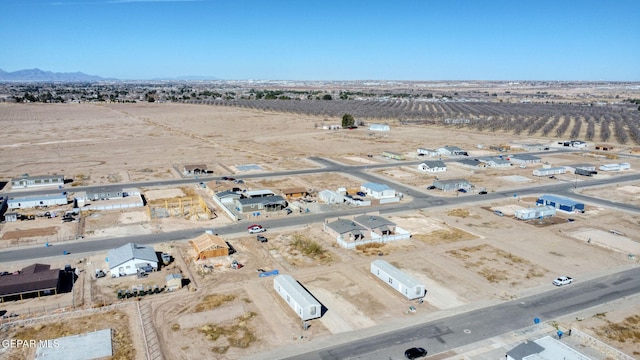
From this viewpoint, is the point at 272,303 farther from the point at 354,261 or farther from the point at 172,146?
the point at 172,146

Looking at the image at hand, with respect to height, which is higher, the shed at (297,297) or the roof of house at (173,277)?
the shed at (297,297)

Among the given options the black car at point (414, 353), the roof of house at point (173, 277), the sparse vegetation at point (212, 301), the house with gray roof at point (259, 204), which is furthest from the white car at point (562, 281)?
the house with gray roof at point (259, 204)

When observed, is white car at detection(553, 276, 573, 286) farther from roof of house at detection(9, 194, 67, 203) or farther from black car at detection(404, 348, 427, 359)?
roof of house at detection(9, 194, 67, 203)

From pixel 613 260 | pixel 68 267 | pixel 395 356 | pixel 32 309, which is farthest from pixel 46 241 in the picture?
pixel 613 260

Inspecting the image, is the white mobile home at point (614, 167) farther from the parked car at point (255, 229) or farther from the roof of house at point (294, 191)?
the parked car at point (255, 229)

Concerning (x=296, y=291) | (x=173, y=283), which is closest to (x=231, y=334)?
(x=296, y=291)

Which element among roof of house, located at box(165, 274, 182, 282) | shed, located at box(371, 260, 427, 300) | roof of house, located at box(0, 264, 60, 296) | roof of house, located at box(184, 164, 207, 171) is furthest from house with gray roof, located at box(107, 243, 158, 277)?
roof of house, located at box(184, 164, 207, 171)
